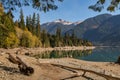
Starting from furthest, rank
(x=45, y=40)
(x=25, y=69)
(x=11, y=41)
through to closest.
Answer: (x=45, y=40)
(x=11, y=41)
(x=25, y=69)

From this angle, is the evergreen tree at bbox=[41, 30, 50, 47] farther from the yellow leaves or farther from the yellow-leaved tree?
the yellow-leaved tree

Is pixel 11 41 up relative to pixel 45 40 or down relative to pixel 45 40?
down

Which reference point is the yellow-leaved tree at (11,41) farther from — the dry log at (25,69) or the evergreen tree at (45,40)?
the dry log at (25,69)

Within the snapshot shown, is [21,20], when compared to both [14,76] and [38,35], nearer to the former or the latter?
[38,35]

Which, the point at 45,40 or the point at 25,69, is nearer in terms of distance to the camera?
the point at 25,69

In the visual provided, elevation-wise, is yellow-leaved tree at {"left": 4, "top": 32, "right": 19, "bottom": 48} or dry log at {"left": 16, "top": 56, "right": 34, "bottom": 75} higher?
yellow-leaved tree at {"left": 4, "top": 32, "right": 19, "bottom": 48}

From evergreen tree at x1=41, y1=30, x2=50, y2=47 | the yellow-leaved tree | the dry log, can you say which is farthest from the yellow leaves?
the dry log

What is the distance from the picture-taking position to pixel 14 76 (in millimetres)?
22344

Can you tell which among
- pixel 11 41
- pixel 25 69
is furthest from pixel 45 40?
pixel 25 69

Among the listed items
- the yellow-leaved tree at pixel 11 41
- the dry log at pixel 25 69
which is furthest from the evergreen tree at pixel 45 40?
the dry log at pixel 25 69

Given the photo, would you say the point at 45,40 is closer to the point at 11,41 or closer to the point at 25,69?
the point at 11,41

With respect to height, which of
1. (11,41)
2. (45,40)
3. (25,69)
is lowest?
(25,69)

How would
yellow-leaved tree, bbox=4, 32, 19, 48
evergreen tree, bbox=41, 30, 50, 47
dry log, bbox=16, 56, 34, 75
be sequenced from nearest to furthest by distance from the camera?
1. dry log, bbox=16, 56, 34, 75
2. yellow-leaved tree, bbox=4, 32, 19, 48
3. evergreen tree, bbox=41, 30, 50, 47

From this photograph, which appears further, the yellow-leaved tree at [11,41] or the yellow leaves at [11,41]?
the yellow leaves at [11,41]
